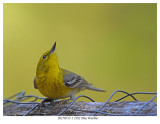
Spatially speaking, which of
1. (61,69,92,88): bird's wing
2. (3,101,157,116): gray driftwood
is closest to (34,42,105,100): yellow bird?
(61,69,92,88): bird's wing

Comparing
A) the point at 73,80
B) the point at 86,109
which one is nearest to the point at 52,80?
the point at 73,80

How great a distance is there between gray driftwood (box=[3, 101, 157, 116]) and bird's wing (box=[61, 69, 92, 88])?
1.71 ft

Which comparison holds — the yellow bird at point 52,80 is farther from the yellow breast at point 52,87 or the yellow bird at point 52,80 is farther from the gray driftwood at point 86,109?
the gray driftwood at point 86,109

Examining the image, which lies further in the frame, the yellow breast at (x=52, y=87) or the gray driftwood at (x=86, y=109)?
the yellow breast at (x=52, y=87)

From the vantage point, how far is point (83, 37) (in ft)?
11.9

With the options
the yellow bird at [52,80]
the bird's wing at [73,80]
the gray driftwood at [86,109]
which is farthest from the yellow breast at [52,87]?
the gray driftwood at [86,109]

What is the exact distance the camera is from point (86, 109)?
2311mm

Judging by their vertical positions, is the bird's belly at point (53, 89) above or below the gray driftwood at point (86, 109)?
above

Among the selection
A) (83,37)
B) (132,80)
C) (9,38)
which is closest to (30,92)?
(9,38)

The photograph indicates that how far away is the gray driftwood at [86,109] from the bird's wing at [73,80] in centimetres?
52

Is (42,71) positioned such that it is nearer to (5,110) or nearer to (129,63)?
(5,110)

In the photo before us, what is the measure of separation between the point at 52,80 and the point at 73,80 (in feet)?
1.38

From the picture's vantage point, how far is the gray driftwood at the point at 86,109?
212cm

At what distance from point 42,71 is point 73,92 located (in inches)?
19.0
